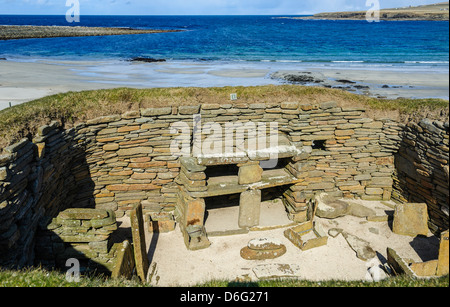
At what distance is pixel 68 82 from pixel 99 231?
15228mm

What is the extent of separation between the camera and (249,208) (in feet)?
29.8

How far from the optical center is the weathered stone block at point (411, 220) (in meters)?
8.51

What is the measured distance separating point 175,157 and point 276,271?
4153 millimetres

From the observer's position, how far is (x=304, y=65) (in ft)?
99.8

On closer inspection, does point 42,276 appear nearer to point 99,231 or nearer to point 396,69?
point 99,231

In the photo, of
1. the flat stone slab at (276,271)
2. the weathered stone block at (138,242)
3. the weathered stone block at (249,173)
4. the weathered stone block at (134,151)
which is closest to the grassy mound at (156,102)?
the weathered stone block at (134,151)

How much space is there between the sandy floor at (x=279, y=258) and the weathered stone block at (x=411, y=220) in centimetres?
20

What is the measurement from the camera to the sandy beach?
1767 centimetres

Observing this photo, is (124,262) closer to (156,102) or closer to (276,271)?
(276,271)

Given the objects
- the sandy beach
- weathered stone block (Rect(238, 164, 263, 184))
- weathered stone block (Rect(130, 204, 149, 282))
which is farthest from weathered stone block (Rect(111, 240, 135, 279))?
the sandy beach

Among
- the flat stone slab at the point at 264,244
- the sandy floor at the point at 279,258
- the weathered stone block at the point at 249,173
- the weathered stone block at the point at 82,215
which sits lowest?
the sandy floor at the point at 279,258

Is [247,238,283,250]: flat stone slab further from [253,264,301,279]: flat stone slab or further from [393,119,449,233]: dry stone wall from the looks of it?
[393,119,449,233]: dry stone wall

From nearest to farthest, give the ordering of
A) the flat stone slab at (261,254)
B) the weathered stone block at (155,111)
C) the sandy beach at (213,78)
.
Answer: the flat stone slab at (261,254)
the weathered stone block at (155,111)
the sandy beach at (213,78)

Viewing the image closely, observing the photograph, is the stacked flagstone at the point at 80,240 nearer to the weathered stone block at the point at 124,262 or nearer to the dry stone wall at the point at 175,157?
the weathered stone block at the point at 124,262
